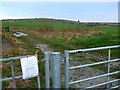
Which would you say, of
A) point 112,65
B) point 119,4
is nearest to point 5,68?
point 112,65

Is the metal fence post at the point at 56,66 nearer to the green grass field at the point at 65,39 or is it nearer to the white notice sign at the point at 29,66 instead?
the white notice sign at the point at 29,66

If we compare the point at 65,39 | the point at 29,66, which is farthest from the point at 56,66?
the point at 65,39

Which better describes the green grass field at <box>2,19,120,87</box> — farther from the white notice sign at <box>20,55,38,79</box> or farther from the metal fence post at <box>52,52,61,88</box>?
the white notice sign at <box>20,55,38,79</box>

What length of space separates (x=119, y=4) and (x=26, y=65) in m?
5.90

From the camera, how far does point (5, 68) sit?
1209 cm

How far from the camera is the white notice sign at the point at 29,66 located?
527cm

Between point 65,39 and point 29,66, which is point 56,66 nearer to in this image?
point 29,66

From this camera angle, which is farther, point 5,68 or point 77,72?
point 5,68

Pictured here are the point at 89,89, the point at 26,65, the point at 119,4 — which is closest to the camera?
the point at 26,65

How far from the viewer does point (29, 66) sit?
533cm

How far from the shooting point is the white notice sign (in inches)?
207

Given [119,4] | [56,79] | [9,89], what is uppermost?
[119,4]

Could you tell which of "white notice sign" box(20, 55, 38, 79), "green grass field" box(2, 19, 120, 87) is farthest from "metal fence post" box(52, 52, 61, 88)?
"green grass field" box(2, 19, 120, 87)

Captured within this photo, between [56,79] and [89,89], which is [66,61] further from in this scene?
[89,89]
